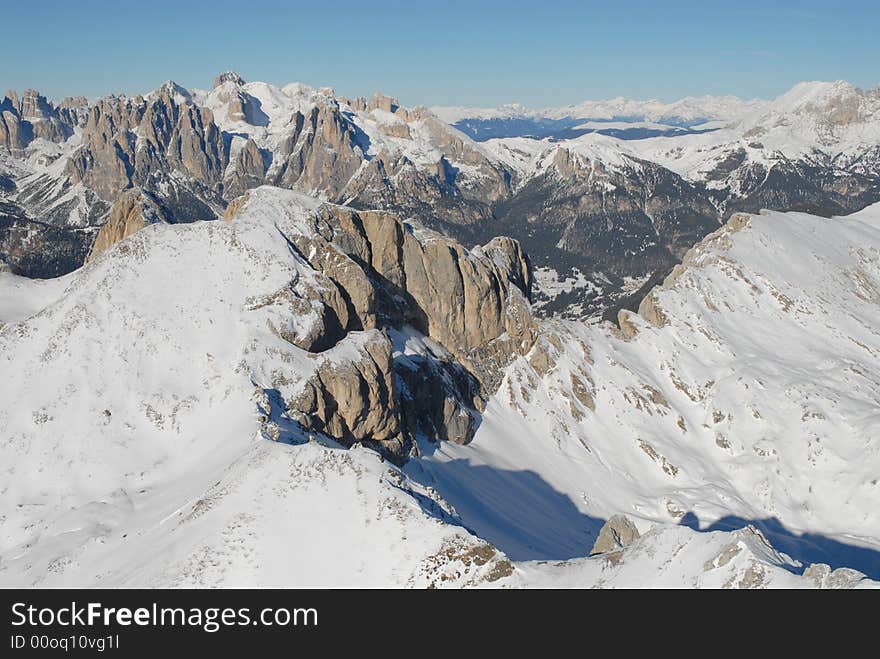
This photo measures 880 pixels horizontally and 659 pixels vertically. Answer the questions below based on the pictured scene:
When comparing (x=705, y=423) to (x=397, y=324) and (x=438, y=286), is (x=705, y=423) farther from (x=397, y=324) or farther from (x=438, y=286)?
(x=397, y=324)

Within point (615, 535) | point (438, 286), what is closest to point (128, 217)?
point (438, 286)

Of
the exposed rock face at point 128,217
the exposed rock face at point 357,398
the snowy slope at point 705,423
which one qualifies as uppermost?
the exposed rock face at point 128,217

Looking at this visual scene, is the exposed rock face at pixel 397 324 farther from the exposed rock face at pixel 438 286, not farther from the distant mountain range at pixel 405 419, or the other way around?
the distant mountain range at pixel 405 419

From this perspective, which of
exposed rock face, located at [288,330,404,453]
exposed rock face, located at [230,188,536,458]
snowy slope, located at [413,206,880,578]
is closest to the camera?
exposed rock face, located at [288,330,404,453]

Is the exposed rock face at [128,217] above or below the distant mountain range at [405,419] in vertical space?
above

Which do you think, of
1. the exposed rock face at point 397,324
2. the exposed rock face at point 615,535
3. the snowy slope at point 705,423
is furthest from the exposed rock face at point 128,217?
the exposed rock face at point 615,535

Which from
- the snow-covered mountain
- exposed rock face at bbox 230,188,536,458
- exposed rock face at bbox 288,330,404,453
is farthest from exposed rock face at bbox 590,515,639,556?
exposed rock face at bbox 288,330,404,453

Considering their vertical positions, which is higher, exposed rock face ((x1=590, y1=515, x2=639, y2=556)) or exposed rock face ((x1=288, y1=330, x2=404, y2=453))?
exposed rock face ((x1=288, y1=330, x2=404, y2=453))

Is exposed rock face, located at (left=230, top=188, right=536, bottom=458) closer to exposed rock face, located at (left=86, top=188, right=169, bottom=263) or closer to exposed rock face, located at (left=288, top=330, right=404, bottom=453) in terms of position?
exposed rock face, located at (left=288, top=330, right=404, bottom=453)
